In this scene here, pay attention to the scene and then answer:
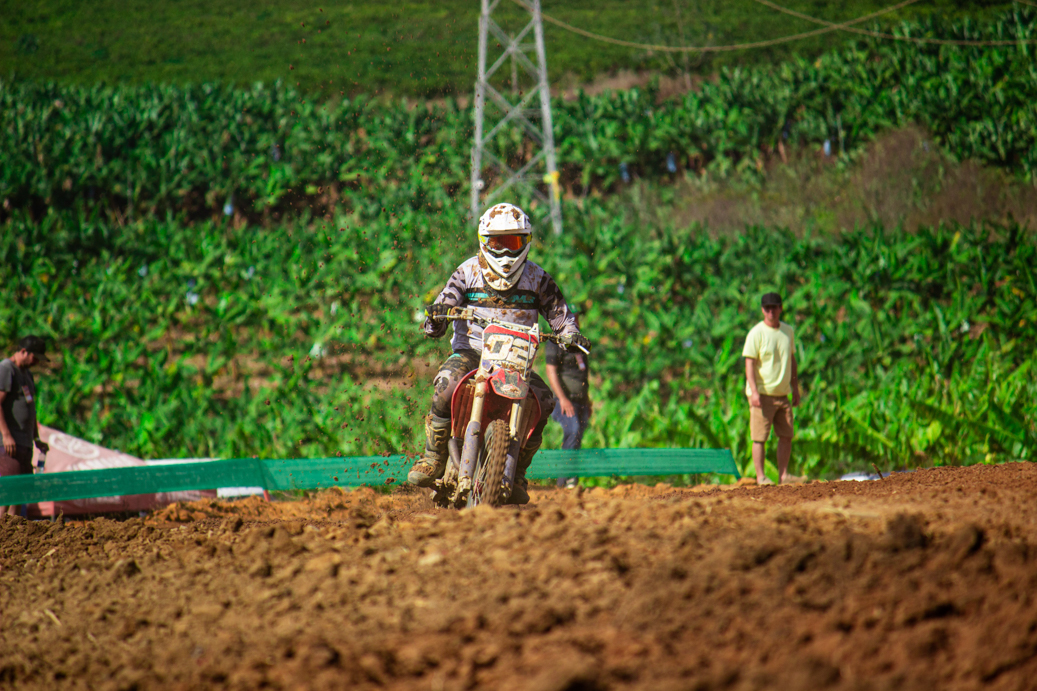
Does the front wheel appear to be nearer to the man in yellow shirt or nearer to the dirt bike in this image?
the dirt bike

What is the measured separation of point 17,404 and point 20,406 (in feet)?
0.10

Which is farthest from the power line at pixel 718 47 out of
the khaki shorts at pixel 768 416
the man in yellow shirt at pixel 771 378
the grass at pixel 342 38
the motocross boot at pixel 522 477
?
the motocross boot at pixel 522 477

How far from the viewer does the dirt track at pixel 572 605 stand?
264cm

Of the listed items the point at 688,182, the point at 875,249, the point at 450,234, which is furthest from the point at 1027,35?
the point at 450,234

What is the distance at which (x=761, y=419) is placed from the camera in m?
8.54

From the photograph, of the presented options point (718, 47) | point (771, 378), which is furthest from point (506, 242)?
point (718, 47)

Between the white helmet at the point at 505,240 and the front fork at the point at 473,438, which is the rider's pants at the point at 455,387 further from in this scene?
the white helmet at the point at 505,240

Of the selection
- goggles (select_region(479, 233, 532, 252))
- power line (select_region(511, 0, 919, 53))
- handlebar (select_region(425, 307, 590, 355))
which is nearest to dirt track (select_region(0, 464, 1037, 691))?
handlebar (select_region(425, 307, 590, 355))

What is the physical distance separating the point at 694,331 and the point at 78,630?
8.98 meters

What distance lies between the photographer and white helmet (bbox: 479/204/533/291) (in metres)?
5.75

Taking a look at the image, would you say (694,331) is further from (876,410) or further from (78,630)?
(78,630)

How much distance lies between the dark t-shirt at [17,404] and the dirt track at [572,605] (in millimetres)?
3304

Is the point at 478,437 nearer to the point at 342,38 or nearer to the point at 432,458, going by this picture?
the point at 432,458

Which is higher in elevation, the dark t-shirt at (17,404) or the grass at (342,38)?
the grass at (342,38)
